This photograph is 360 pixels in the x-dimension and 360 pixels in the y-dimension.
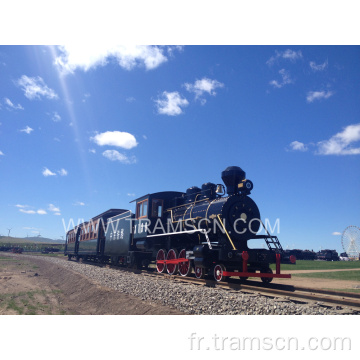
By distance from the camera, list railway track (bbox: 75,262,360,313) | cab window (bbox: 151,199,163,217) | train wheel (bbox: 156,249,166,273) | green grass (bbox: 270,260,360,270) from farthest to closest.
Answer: green grass (bbox: 270,260,360,270) → cab window (bbox: 151,199,163,217) → train wheel (bbox: 156,249,166,273) → railway track (bbox: 75,262,360,313)

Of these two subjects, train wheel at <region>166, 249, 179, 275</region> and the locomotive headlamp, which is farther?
train wheel at <region>166, 249, 179, 275</region>

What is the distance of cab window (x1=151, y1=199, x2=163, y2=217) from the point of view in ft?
51.5

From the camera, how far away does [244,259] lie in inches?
396

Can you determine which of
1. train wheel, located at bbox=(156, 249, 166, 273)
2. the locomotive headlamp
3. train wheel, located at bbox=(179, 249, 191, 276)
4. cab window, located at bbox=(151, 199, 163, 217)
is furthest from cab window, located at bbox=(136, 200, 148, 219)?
the locomotive headlamp

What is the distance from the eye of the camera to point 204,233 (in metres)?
11.3

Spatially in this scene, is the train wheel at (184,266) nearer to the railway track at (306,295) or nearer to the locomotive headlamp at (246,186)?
the railway track at (306,295)

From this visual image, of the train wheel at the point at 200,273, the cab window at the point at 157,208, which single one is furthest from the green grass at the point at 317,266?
the train wheel at the point at 200,273

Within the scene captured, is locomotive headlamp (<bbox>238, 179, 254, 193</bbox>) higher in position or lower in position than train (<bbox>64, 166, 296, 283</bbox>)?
higher

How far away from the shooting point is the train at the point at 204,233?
1081cm

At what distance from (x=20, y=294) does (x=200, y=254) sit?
28.6ft

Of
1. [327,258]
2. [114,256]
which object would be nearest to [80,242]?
[114,256]

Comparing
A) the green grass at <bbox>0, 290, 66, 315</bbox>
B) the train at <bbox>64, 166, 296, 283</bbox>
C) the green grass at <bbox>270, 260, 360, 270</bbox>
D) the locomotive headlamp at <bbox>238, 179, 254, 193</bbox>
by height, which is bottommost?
the green grass at <bbox>0, 290, 66, 315</bbox>

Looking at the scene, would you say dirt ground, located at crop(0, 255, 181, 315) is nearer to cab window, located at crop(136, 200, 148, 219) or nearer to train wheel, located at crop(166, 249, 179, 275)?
train wheel, located at crop(166, 249, 179, 275)
